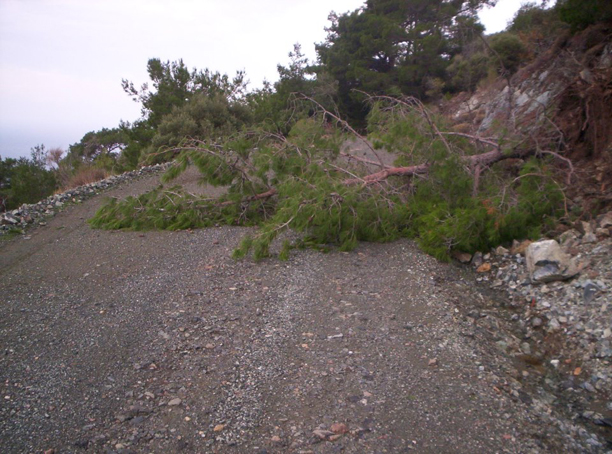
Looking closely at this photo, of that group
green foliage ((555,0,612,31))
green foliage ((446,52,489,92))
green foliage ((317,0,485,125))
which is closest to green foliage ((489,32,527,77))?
green foliage ((446,52,489,92))

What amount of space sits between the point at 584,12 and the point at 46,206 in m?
9.66

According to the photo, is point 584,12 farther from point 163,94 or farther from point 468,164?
point 163,94

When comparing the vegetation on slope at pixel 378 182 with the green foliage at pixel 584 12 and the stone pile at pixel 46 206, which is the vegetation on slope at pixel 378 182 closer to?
the green foliage at pixel 584 12

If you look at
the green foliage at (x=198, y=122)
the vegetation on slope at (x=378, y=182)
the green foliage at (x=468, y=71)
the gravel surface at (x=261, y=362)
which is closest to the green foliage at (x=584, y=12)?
the vegetation on slope at (x=378, y=182)

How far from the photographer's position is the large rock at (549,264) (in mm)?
4625

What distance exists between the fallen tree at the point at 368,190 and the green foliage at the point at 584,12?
10.1 ft

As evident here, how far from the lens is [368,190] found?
6152 millimetres

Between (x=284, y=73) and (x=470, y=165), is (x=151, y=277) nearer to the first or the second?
(x=470, y=165)

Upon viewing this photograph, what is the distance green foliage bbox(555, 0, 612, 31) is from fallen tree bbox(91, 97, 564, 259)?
3071 mm

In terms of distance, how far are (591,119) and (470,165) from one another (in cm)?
171

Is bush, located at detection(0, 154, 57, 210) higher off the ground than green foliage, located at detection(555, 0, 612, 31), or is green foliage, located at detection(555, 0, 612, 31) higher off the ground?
green foliage, located at detection(555, 0, 612, 31)

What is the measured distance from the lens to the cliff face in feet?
19.1

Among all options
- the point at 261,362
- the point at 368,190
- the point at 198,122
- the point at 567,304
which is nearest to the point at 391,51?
the point at 198,122

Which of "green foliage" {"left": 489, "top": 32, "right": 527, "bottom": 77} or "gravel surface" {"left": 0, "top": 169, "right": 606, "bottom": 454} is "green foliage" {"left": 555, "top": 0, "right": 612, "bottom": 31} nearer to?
"green foliage" {"left": 489, "top": 32, "right": 527, "bottom": 77}
